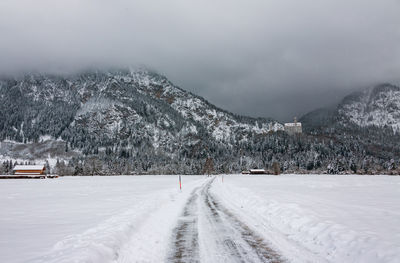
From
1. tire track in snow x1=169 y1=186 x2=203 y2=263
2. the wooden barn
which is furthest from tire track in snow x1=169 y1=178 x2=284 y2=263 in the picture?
the wooden barn

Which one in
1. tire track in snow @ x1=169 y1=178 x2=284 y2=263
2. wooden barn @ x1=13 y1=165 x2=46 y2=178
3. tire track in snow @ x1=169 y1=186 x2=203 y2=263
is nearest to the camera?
tire track in snow @ x1=169 y1=178 x2=284 y2=263

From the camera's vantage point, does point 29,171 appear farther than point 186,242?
Yes

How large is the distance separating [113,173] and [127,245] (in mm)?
175072

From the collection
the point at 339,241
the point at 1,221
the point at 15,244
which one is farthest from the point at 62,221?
the point at 339,241

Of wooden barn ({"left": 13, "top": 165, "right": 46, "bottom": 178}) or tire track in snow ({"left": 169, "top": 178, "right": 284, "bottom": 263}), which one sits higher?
Answer: tire track in snow ({"left": 169, "top": 178, "right": 284, "bottom": 263})

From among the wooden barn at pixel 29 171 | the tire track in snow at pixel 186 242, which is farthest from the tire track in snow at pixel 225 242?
the wooden barn at pixel 29 171

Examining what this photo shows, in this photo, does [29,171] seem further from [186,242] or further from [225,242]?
[225,242]

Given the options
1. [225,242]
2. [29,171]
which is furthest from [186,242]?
[29,171]

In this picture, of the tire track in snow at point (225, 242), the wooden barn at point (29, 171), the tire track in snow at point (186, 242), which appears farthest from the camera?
the wooden barn at point (29, 171)

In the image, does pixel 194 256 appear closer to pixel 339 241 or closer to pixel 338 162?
pixel 339 241

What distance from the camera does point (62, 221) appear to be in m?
12.9

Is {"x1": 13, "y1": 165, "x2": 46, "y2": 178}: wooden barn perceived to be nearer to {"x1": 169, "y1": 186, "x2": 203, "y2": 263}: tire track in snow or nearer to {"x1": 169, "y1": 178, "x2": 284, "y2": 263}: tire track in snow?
{"x1": 169, "y1": 186, "x2": 203, "y2": 263}: tire track in snow

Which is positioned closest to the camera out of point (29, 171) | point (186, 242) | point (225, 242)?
point (225, 242)

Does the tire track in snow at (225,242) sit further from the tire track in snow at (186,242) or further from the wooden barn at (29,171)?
the wooden barn at (29,171)
